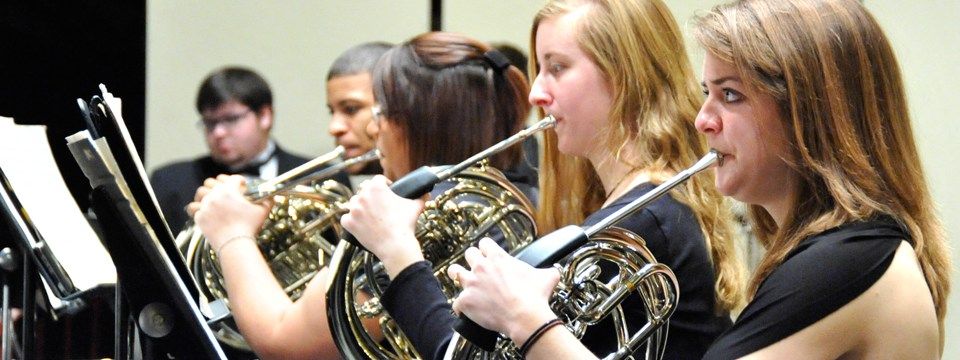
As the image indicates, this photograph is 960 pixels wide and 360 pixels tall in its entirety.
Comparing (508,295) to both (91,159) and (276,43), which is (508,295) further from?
(276,43)

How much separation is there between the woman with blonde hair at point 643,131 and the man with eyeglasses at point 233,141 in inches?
82.7

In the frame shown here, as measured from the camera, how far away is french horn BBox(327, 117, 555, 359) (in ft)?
6.04

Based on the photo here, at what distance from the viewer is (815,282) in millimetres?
1257

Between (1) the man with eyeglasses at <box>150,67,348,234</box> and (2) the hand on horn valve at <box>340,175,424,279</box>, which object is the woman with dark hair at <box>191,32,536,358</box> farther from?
(1) the man with eyeglasses at <box>150,67,348,234</box>

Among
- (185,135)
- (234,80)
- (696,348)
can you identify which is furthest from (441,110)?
(185,135)

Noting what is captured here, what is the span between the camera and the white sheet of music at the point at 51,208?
5.85 ft

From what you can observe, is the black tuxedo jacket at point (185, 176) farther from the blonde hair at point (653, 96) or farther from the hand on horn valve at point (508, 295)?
the hand on horn valve at point (508, 295)

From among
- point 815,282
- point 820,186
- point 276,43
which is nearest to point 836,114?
point 820,186

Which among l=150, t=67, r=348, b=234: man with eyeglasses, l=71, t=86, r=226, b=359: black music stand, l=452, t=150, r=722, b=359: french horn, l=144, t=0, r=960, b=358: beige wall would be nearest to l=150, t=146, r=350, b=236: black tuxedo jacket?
l=150, t=67, r=348, b=234: man with eyeglasses

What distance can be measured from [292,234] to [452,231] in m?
0.56

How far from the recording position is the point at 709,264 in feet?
5.63

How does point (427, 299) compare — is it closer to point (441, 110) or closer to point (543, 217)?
point (543, 217)

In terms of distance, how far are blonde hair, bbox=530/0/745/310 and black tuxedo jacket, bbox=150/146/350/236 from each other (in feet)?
7.01

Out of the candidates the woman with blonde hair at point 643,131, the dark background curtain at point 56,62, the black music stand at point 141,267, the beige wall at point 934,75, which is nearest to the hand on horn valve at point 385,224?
the woman with blonde hair at point 643,131
